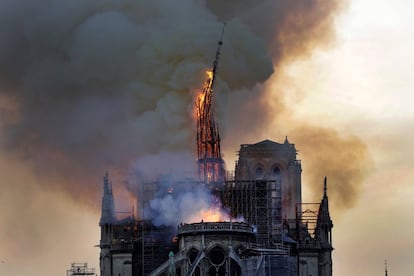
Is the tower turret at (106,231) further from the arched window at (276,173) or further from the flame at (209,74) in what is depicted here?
the arched window at (276,173)

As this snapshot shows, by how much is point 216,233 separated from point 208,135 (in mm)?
23942

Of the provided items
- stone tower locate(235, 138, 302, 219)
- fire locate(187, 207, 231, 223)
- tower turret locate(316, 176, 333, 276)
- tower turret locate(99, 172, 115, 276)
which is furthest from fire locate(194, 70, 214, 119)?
tower turret locate(316, 176, 333, 276)

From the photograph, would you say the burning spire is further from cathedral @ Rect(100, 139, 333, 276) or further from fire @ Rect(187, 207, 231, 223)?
fire @ Rect(187, 207, 231, 223)

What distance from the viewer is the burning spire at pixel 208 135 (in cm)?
17750

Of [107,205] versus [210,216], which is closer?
[210,216]

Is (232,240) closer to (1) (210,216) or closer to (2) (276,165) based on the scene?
(1) (210,216)

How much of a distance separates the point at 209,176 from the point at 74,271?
24.8 meters

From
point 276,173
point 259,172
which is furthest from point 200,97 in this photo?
point 276,173

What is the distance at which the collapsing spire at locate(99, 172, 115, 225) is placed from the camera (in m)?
178

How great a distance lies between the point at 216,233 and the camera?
159625 millimetres

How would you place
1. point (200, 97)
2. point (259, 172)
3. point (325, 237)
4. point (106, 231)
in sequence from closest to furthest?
point (106, 231) → point (325, 237) → point (200, 97) → point (259, 172)

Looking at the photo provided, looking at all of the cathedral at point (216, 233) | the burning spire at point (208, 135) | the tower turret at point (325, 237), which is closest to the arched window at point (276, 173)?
the cathedral at point (216, 233)

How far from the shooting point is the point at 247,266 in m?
156

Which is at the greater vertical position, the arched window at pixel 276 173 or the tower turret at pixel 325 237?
the arched window at pixel 276 173
